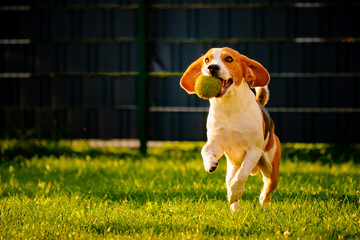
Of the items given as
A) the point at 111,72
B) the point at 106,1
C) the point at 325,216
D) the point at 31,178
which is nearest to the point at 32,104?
the point at 111,72

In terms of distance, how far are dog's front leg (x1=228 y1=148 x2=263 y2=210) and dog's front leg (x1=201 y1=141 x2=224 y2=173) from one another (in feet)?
0.57

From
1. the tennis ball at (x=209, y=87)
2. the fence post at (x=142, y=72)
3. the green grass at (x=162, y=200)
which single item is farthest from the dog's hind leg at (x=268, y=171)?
the fence post at (x=142, y=72)

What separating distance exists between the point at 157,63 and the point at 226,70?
3703 mm

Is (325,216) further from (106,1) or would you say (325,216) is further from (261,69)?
(106,1)

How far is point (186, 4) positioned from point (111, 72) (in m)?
1.25

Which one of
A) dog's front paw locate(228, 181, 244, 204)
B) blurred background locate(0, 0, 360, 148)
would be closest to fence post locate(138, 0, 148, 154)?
blurred background locate(0, 0, 360, 148)

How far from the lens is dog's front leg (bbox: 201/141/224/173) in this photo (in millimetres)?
3443

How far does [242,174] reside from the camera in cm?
353

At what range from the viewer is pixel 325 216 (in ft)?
11.8

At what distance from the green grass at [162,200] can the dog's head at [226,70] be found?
2.72 ft

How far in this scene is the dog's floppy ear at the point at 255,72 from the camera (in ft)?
12.3

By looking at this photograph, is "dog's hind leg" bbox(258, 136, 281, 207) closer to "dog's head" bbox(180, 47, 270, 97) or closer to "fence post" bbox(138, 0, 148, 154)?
"dog's head" bbox(180, 47, 270, 97)

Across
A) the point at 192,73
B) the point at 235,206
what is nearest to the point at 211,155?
the point at 235,206

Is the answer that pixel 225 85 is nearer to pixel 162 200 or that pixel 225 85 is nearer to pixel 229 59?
pixel 229 59
